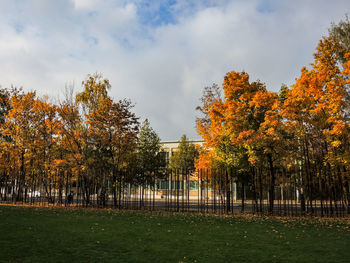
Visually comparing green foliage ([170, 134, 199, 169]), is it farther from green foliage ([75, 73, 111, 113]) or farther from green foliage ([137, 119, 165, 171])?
green foliage ([75, 73, 111, 113])


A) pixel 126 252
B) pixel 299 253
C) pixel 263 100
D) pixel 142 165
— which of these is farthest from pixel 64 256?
pixel 142 165

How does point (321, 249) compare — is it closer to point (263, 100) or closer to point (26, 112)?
point (263, 100)

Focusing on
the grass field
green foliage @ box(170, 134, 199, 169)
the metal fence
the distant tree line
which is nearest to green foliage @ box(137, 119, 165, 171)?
green foliage @ box(170, 134, 199, 169)

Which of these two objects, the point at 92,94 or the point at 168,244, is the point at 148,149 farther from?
the point at 168,244

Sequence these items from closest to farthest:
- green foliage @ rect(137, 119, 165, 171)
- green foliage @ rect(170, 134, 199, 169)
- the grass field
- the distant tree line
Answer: the grass field → the distant tree line → green foliage @ rect(137, 119, 165, 171) → green foliage @ rect(170, 134, 199, 169)

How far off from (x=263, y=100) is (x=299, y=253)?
1106cm

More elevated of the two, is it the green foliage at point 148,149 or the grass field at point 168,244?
the green foliage at point 148,149

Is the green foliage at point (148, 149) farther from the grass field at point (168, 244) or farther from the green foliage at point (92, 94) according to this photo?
the grass field at point (168, 244)

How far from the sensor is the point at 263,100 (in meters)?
16.7

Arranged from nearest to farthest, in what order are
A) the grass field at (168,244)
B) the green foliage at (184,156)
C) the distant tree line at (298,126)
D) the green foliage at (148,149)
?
the grass field at (168,244) < the distant tree line at (298,126) < the green foliage at (148,149) < the green foliage at (184,156)

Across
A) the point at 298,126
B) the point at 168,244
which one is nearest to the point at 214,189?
the point at 298,126

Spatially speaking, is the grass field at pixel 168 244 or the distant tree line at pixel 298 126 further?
the distant tree line at pixel 298 126

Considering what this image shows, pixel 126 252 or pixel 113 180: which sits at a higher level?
pixel 113 180

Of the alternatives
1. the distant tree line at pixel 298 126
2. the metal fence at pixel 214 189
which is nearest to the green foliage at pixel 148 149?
the metal fence at pixel 214 189
